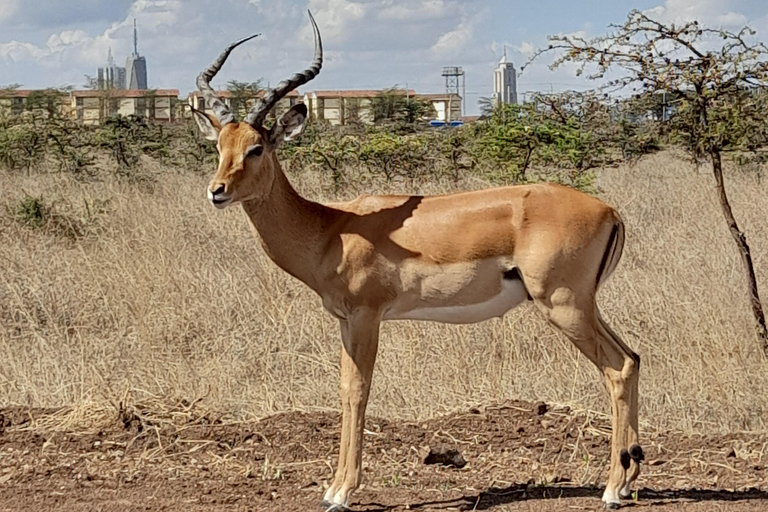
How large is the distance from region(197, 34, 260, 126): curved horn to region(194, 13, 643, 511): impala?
0.10 feet

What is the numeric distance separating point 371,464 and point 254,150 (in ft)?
6.61

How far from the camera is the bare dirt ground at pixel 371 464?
5.36m

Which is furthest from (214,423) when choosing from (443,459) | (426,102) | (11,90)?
(11,90)

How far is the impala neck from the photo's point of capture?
5.37 metres

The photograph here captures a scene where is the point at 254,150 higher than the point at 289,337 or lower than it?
higher

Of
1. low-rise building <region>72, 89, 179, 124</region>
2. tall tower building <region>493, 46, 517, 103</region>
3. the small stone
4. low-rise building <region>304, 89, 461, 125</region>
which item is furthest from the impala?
low-rise building <region>72, 89, 179, 124</region>

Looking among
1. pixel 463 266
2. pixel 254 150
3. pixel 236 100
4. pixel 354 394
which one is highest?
pixel 236 100

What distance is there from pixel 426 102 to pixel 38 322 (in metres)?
22.0

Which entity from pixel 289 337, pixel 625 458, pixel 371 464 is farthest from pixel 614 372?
pixel 289 337

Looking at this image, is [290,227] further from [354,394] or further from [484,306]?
[484,306]

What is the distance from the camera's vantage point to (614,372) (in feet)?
16.8

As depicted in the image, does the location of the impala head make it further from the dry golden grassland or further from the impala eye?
the dry golden grassland

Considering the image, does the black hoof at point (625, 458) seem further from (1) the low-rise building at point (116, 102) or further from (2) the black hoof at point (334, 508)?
(1) the low-rise building at point (116, 102)

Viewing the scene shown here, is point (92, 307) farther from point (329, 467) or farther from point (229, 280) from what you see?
point (329, 467)
